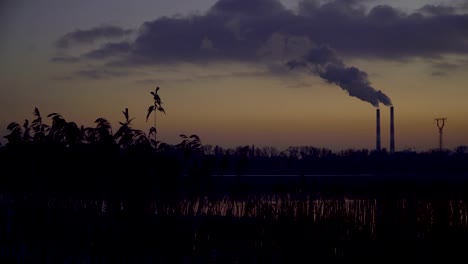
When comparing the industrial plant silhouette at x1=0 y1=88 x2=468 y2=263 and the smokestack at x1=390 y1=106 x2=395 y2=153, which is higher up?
the smokestack at x1=390 y1=106 x2=395 y2=153

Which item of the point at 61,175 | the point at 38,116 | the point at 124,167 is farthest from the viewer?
the point at 38,116

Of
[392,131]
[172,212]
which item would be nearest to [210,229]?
[172,212]

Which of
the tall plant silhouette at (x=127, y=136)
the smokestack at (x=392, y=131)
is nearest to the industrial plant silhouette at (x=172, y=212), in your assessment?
the tall plant silhouette at (x=127, y=136)

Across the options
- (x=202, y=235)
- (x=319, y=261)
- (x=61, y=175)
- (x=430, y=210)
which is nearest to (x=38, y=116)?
(x=61, y=175)

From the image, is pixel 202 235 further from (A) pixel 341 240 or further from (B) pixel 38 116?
(B) pixel 38 116

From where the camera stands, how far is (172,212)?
1058cm

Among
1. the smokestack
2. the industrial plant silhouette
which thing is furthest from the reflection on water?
the smokestack

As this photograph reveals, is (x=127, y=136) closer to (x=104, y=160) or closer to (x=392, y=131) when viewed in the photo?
(x=104, y=160)

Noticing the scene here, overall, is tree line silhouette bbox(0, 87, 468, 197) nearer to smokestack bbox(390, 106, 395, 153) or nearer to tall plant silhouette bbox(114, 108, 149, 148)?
tall plant silhouette bbox(114, 108, 149, 148)

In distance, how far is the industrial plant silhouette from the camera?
399 inches

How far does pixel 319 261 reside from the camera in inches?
393

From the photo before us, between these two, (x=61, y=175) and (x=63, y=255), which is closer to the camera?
(x=63, y=255)

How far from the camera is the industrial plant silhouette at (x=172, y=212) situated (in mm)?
10125

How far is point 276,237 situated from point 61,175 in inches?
157
